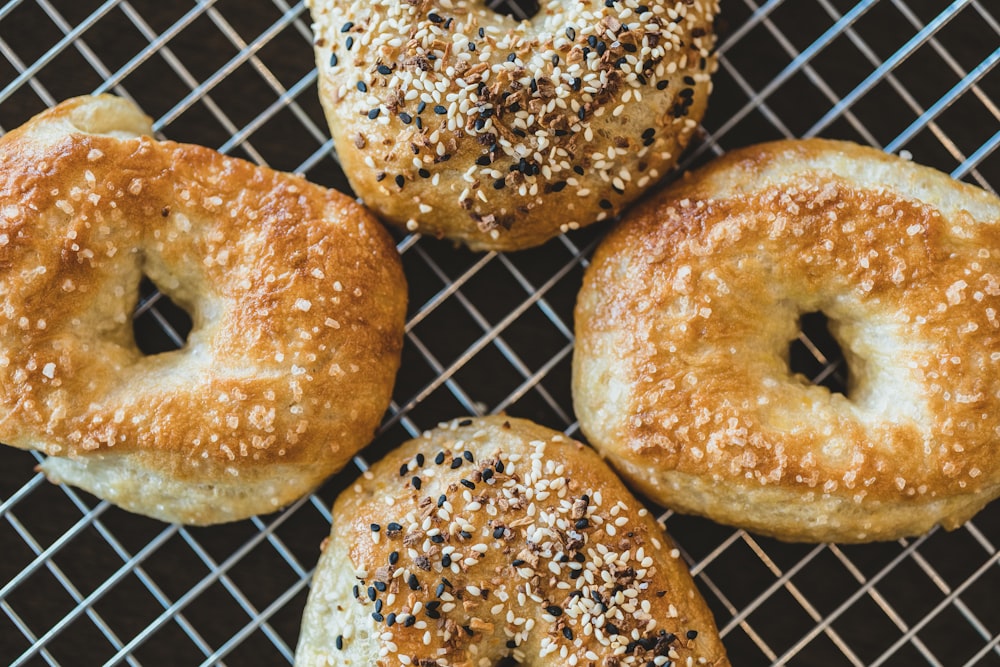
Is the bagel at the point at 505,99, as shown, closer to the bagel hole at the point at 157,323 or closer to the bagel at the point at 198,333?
the bagel at the point at 198,333

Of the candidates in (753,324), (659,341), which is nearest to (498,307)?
(659,341)

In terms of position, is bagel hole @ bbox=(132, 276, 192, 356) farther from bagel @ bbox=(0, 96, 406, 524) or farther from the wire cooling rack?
bagel @ bbox=(0, 96, 406, 524)

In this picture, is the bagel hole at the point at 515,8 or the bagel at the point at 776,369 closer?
the bagel at the point at 776,369

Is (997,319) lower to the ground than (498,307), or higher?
lower

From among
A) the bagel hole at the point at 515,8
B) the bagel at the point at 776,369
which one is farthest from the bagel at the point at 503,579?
the bagel hole at the point at 515,8

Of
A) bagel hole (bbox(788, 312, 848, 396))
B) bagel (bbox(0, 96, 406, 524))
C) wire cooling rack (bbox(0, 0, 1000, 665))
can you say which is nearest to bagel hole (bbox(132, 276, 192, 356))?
wire cooling rack (bbox(0, 0, 1000, 665))

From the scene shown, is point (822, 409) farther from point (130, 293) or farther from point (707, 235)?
point (130, 293)

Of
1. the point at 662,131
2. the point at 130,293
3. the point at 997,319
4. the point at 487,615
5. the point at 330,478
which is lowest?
the point at 997,319
